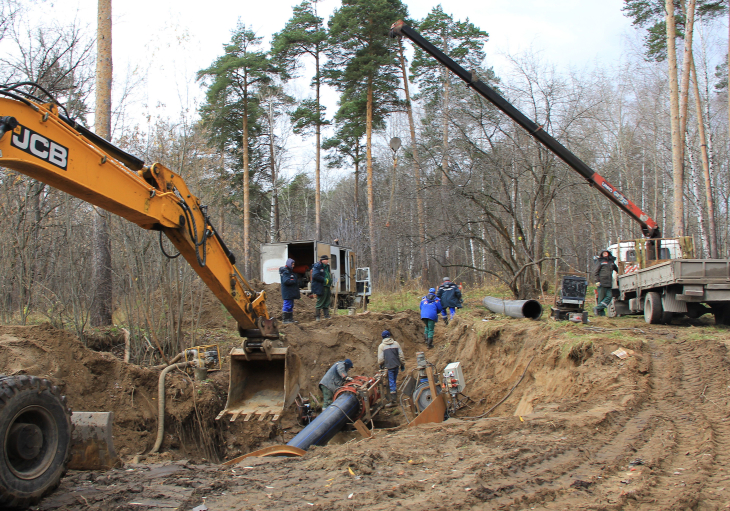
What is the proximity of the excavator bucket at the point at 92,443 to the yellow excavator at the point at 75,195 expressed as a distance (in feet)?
0.03

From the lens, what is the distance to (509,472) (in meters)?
4.32

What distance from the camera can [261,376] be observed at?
9.14 metres

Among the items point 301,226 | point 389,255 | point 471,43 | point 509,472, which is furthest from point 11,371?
point 301,226

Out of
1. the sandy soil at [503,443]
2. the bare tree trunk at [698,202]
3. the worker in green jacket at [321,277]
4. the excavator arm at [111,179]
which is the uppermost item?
the bare tree trunk at [698,202]

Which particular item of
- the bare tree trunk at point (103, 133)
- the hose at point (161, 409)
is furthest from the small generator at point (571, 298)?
the bare tree trunk at point (103, 133)

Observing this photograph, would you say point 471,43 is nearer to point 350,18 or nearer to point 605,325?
point 350,18

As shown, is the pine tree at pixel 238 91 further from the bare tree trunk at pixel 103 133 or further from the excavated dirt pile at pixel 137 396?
the excavated dirt pile at pixel 137 396

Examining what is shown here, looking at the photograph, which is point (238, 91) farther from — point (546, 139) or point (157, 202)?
point (157, 202)

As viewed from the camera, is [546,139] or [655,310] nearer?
[655,310]

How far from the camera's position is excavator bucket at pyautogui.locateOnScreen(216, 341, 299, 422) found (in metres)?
8.32

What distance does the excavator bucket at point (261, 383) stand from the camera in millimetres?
8320

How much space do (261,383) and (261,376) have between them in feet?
0.43

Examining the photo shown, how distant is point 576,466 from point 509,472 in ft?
2.21

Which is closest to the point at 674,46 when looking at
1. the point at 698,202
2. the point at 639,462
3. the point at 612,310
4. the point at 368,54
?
the point at 698,202
